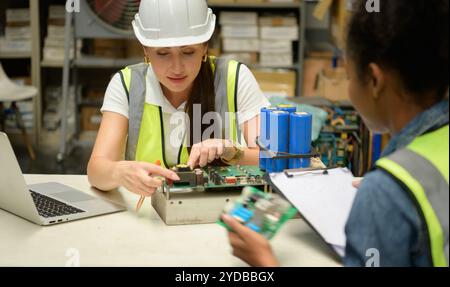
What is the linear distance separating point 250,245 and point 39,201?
2.23 feet

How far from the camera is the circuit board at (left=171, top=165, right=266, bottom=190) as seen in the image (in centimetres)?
142

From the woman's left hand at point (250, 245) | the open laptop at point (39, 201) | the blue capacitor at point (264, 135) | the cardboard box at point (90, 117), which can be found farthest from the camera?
the cardboard box at point (90, 117)

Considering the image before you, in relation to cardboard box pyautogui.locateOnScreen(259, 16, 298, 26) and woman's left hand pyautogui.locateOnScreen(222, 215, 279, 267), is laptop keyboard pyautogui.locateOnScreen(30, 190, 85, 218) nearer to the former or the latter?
→ woman's left hand pyautogui.locateOnScreen(222, 215, 279, 267)

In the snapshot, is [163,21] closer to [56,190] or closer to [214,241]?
[56,190]

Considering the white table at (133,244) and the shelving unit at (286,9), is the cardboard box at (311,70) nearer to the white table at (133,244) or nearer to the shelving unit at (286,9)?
the shelving unit at (286,9)

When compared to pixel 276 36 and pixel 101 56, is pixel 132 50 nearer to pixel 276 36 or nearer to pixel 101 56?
pixel 101 56

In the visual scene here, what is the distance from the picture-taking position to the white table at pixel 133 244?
122 centimetres

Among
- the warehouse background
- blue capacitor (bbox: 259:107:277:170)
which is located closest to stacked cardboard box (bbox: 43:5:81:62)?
the warehouse background

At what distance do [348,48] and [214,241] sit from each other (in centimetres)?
55

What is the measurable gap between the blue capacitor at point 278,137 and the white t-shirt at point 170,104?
46 cm

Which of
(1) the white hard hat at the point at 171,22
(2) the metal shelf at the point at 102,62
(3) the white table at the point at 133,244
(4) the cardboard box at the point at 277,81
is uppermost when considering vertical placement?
(1) the white hard hat at the point at 171,22

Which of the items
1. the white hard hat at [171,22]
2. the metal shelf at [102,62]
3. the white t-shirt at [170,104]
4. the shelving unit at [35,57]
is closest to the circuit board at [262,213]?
the white hard hat at [171,22]
